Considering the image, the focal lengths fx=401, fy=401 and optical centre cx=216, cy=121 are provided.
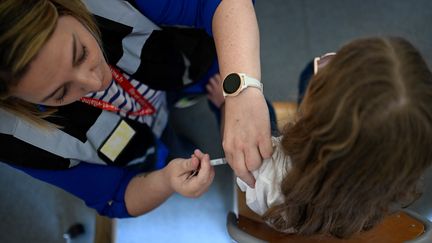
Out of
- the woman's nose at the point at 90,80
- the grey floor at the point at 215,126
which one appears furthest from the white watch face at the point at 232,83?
the grey floor at the point at 215,126

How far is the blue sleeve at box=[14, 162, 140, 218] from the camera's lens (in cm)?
87

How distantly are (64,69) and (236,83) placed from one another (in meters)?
0.30

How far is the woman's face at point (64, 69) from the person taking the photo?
0.65m

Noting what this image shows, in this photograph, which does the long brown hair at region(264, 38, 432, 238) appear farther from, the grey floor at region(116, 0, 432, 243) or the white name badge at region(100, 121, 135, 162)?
the grey floor at region(116, 0, 432, 243)

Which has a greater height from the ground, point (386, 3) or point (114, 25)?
point (114, 25)

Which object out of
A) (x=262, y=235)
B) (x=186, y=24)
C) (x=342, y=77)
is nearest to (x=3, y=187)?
(x=186, y=24)

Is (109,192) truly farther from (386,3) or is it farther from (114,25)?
(386,3)

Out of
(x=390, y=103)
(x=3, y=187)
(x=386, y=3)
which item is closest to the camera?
(x=390, y=103)

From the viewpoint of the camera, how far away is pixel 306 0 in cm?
164

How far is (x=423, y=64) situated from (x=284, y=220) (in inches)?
14.1

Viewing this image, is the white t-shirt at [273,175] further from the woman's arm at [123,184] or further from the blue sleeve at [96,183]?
the blue sleeve at [96,183]

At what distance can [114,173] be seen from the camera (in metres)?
0.96

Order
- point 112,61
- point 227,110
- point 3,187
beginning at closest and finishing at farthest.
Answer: point 227,110 < point 112,61 < point 3,187

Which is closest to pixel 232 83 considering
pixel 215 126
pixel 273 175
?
pixel 273 175
